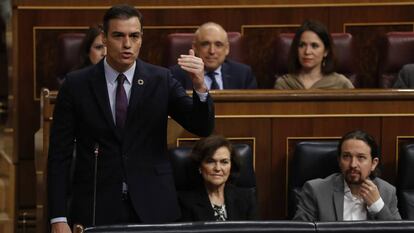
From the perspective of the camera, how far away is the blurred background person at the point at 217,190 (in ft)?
5.15

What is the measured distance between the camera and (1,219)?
2.05 m

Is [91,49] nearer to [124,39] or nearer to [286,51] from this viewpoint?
[286,51]

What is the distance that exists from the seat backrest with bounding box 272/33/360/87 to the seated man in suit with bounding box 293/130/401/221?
556 millimetres

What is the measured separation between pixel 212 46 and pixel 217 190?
1.70 ft

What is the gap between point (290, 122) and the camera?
1754 millimetres

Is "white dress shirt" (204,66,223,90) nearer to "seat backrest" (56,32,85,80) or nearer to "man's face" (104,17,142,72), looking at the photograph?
"seat backrest" (56,32,85,80)

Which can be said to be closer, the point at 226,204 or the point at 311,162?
the point at 226,204

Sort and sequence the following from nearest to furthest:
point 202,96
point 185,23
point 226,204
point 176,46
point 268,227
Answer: point 268,227 < point 202,96 < point 226,204 < point 176,46 < point 185,23

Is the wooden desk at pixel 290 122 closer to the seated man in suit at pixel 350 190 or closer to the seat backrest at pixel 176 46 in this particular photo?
the seated man in suit at pixel 350 190

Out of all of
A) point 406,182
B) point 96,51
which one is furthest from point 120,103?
point 96,51

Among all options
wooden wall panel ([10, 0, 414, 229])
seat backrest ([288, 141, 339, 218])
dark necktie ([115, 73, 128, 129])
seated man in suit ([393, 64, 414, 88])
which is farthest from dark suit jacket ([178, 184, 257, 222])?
wooden wall panel ([10, 0, 414, 229])

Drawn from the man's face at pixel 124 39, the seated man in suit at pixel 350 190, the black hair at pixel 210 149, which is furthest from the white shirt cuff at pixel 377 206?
the man's face at pixel 124 39

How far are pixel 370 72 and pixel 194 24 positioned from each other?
17.1 inches

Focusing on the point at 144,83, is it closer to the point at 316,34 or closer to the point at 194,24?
the point at 316,34
